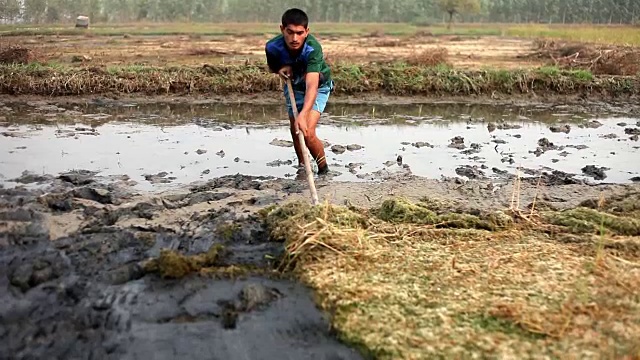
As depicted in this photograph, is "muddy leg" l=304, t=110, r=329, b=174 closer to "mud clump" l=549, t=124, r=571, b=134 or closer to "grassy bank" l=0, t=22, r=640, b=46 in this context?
"mud clump" l=549, t=124, r=571, b=134

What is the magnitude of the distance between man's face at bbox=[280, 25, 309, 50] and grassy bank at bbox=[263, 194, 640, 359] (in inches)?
62.5

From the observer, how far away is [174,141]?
7.57 meters

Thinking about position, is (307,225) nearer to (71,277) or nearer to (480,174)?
(71,277)

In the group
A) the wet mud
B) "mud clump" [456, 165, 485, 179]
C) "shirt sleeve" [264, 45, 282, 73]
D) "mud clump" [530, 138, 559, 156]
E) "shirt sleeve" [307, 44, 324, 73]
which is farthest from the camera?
"mud clump" [530, 138, 559, 156]

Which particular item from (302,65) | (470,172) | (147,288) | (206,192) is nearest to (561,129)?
(470,172)

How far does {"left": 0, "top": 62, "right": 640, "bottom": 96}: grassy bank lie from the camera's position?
11016 millimetres

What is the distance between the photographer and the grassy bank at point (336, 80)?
11.0 m

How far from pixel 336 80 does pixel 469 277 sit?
9.22m

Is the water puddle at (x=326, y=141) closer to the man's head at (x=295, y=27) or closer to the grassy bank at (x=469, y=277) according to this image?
the man's head at (x=295, y=27)

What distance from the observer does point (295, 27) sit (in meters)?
4.75

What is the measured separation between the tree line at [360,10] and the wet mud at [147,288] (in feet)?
163

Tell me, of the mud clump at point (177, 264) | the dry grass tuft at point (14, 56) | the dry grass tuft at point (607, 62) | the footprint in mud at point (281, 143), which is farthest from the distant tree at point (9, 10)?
the mud clump at point (177, 264)

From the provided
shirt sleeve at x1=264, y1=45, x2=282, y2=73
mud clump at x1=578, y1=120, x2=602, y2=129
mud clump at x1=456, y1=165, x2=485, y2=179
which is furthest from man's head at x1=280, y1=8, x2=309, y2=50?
mud clump at x1=578, y1=120, x2=602, y2=129

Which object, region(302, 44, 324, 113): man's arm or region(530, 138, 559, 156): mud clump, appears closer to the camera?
region(302, 44, 324, 113): man's arm
